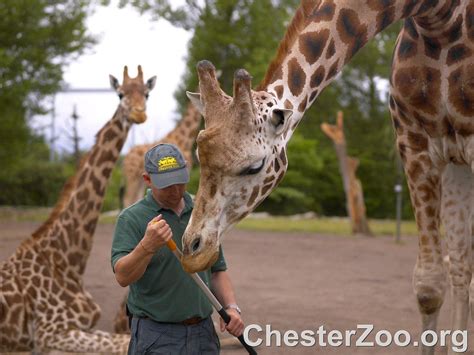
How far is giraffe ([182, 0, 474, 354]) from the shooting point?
2.91 metres

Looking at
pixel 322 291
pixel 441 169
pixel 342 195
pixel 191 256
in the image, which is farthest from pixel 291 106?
pixel 342 195

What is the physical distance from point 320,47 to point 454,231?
5.38ft

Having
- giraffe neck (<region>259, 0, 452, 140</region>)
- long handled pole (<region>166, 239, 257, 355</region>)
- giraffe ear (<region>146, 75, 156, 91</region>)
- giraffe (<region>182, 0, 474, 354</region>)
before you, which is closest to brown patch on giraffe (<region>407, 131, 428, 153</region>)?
giraffe (<region>182, 0, 474, 354</region>)

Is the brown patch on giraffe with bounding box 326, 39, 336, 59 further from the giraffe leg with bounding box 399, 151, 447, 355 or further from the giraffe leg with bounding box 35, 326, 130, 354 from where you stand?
the giraffe leg with bounding box 35, 326, 130, 354

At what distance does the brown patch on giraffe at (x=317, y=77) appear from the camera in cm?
341

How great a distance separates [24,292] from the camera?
562 centimetres

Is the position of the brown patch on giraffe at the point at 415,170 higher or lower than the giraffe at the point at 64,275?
higher

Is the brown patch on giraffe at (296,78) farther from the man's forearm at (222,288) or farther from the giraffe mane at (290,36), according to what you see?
the man's forearm at (222,288)

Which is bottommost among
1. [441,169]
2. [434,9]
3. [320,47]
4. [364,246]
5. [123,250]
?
[364,246]

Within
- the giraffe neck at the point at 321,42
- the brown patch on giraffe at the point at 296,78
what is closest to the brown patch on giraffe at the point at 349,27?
Result: the giraffe neck at the point at 321,42

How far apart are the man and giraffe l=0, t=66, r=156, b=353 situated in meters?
2.18

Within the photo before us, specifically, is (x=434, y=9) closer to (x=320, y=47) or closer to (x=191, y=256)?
(x=320, y=47)

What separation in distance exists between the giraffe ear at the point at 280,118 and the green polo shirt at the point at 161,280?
67 centimetres

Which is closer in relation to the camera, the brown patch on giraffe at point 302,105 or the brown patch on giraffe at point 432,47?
the brown patch on giraffe at point 302,105
